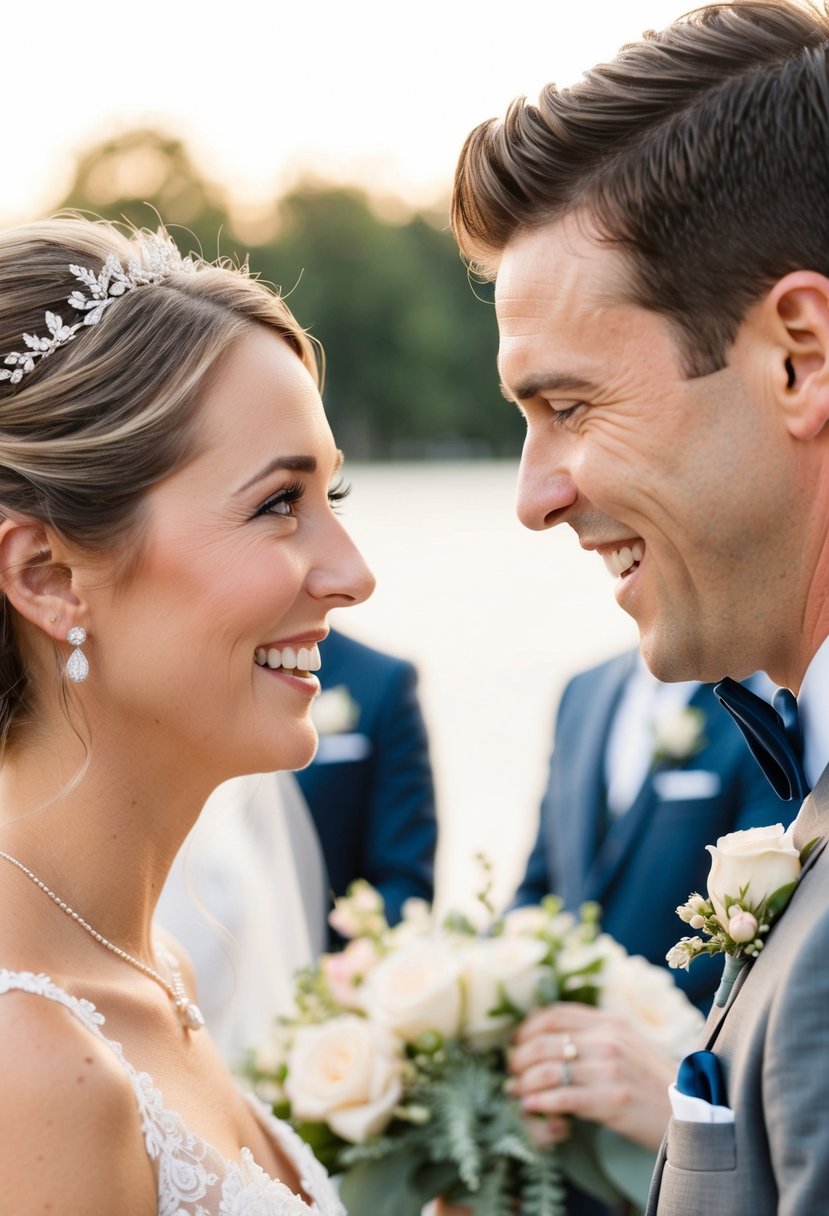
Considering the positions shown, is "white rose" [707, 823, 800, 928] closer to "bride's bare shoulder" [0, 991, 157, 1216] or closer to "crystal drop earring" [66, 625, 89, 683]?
"bride's bare shoulder" [0, 991, 157, 1216]

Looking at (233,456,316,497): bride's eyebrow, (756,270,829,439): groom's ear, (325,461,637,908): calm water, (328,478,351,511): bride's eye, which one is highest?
(756,270,829,439): groom's ear

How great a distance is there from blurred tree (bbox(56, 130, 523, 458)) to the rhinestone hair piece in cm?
8506

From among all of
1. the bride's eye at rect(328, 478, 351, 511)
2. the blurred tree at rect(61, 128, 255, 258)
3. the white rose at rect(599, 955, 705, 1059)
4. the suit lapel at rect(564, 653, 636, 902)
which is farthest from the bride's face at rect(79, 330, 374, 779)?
the blurred tree at rect(61, 128, 255, 258)

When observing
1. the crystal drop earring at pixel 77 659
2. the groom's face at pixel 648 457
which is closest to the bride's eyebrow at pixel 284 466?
the crystal drop earring at pixel 77 659

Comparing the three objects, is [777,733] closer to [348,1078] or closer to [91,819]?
[91,819]

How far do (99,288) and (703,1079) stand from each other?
1882 millimetres

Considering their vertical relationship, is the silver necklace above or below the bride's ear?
below

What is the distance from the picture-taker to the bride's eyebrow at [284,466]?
287 cm

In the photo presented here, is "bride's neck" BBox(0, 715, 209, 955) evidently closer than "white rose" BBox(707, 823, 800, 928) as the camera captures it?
No

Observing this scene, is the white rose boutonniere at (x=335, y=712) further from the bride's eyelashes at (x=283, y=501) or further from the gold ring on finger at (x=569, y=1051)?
the bride's eyelashes at (x=283, y=501)

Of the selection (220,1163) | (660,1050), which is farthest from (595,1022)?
(220,1163)

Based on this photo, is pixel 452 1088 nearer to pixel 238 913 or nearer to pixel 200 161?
pixel 238 913

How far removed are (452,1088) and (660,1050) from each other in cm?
53

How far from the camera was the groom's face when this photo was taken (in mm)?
2299
